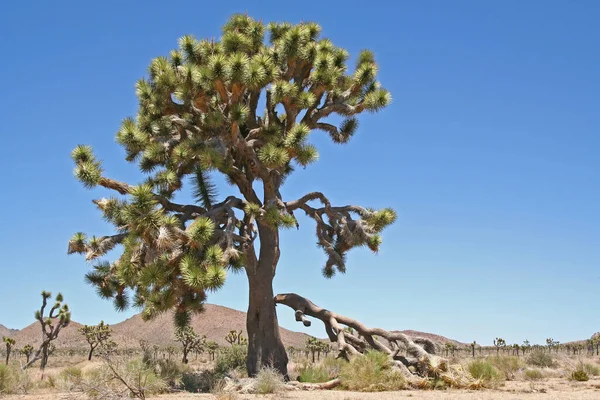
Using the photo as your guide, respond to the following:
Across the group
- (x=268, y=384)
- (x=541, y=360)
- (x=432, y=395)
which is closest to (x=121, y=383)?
(x=268, y=384)

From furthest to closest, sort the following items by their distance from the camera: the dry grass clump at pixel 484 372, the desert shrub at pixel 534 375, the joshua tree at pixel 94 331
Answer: the joshua tree at pixel 94 331
the desert shrub at pixel 534 375
the dry grass clump at pixel 484 372

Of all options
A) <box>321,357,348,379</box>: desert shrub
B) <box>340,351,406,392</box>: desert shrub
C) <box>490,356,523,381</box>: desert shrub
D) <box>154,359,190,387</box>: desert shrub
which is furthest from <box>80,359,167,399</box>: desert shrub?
<box>490,356,523,381</box>: desert shrub


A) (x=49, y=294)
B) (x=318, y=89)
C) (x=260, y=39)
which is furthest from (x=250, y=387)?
(x=49, y=294)

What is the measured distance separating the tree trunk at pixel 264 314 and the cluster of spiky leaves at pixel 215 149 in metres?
0.83

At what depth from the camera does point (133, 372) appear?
36.0ft

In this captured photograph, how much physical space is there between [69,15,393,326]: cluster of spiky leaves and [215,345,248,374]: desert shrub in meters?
3.58

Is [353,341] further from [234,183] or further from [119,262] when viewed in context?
[119,262]

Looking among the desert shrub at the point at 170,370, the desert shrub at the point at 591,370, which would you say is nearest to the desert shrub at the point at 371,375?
the desert shrub at the point at 170,370

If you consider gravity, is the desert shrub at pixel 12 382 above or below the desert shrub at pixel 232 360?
below

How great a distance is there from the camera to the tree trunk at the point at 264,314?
14172 mm

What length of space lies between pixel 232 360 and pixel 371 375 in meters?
6.26

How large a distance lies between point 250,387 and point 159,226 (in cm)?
354

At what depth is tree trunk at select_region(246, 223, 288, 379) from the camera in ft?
46.5

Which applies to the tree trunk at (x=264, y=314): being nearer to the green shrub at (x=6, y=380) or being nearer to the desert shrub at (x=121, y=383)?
the desert shrub at (x=121, y=383)
